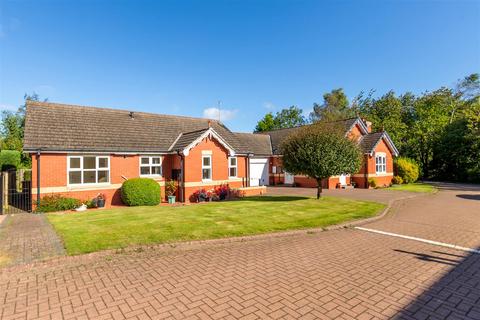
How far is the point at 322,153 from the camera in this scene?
15.7 metres

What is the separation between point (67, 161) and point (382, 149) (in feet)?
88.8

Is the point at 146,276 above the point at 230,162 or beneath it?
beneath

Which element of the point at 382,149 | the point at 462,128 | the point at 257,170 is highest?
the point at 462,128

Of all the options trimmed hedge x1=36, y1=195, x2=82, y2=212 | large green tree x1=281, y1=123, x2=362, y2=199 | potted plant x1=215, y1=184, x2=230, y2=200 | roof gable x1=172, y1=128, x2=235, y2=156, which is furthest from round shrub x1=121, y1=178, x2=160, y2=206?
large green tree x1=281, y1=123, x2=362, y2=199

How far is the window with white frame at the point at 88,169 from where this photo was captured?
50.8 ft

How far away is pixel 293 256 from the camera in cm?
731

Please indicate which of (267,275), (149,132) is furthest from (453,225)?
(149,132)

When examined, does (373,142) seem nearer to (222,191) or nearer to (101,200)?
(222,191)

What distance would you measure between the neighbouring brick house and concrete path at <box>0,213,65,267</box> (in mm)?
3781

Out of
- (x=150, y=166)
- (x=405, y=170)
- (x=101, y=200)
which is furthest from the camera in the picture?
(x=405, y=170)

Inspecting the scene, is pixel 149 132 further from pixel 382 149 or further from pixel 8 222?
pixel 382 149

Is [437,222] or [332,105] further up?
[332,105]

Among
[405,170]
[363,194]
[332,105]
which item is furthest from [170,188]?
[332,105]

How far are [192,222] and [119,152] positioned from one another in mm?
8719
